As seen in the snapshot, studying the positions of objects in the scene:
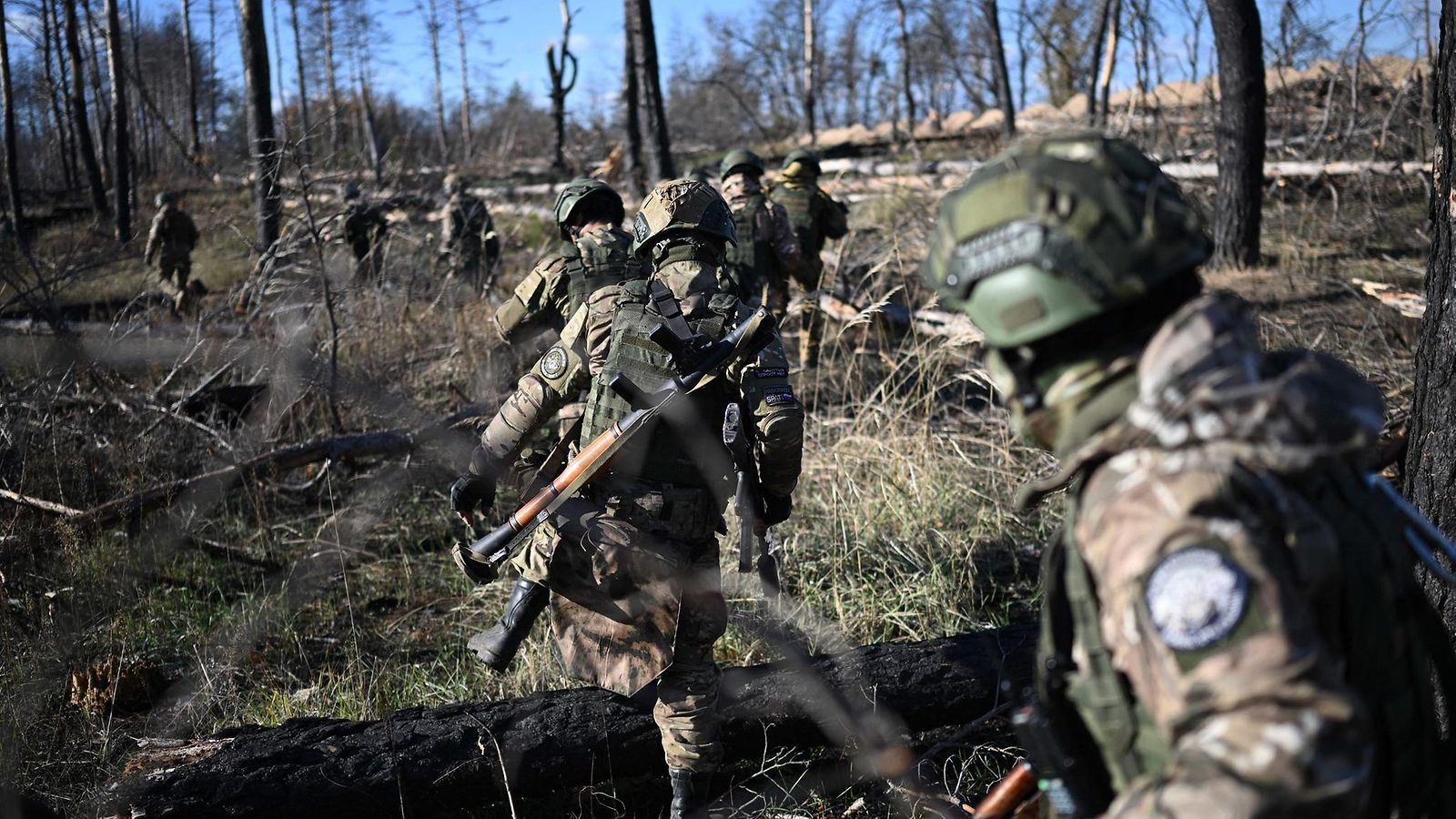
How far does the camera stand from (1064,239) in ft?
4.12

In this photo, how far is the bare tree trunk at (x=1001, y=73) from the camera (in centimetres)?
1584

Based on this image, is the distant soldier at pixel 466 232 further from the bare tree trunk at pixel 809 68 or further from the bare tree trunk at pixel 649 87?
the bare tree trunk at pixel 809 68

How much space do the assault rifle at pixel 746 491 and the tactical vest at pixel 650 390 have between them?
0.08m

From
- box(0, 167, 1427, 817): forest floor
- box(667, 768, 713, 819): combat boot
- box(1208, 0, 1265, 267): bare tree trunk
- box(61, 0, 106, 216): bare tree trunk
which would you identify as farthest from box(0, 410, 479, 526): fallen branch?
box(61, 0, 106, 216): bare tree trunk

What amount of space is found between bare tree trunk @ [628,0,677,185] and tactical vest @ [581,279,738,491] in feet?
21.0

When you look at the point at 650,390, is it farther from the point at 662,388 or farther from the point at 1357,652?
the point at 1357,652

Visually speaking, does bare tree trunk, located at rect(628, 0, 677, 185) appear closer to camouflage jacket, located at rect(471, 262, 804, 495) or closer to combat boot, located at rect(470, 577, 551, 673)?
camouflage jacket, located at rect(471, 262, 804, 495)

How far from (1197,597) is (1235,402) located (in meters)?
0.22

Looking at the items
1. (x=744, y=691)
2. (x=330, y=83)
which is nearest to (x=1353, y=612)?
(x=744, y=691)

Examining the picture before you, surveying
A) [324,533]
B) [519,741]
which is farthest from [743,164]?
[519,741]

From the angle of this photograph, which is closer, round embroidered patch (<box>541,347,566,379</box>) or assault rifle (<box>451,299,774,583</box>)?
assault rifle (<box>451,299,774,583</box>)

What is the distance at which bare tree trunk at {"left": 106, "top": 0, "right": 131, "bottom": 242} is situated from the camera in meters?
13.9

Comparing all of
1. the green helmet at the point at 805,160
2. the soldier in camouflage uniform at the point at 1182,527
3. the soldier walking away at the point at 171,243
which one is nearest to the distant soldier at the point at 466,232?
the green helmet at the point at 805,160

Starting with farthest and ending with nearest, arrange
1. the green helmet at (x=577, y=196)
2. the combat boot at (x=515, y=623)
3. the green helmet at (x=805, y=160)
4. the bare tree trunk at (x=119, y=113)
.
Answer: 1. the bare tree trunk at (x=119, y=113)
2. the green helmet at (x=805, y=160)
3. the green helmet at (x=577, y=196)
4. the combat boot at (x=515, y=623)
